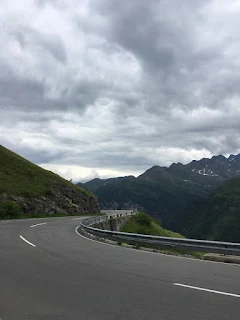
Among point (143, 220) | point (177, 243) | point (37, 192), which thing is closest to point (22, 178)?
point (37, 192)

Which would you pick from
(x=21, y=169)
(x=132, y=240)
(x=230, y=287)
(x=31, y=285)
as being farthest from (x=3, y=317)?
(x=21, y=169)

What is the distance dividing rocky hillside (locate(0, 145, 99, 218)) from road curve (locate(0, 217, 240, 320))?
143 ft

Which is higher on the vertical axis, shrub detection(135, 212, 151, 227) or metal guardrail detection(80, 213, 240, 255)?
shrub detection(135, 212, 151, 227)

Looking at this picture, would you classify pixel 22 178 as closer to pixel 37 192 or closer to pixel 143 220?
pixel 37 192

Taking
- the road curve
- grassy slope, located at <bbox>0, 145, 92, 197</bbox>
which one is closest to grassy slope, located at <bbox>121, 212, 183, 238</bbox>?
grassy slope, located at <bbox>0, 145, 92, 197</bbox>

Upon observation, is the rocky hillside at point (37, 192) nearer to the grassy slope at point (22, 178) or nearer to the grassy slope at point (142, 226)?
the grassy slope at point (22, 178)

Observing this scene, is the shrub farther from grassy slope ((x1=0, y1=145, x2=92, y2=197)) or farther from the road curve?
the road curve

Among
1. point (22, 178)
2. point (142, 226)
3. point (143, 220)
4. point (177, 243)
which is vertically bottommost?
point (142, 226)

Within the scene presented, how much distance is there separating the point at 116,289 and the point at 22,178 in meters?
61.4

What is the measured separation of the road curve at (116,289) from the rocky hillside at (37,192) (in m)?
43.7

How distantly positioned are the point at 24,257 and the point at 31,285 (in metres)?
4.86

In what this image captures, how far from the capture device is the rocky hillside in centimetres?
5683

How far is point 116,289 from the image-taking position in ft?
25.9

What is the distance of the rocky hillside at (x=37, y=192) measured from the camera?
56828mm
